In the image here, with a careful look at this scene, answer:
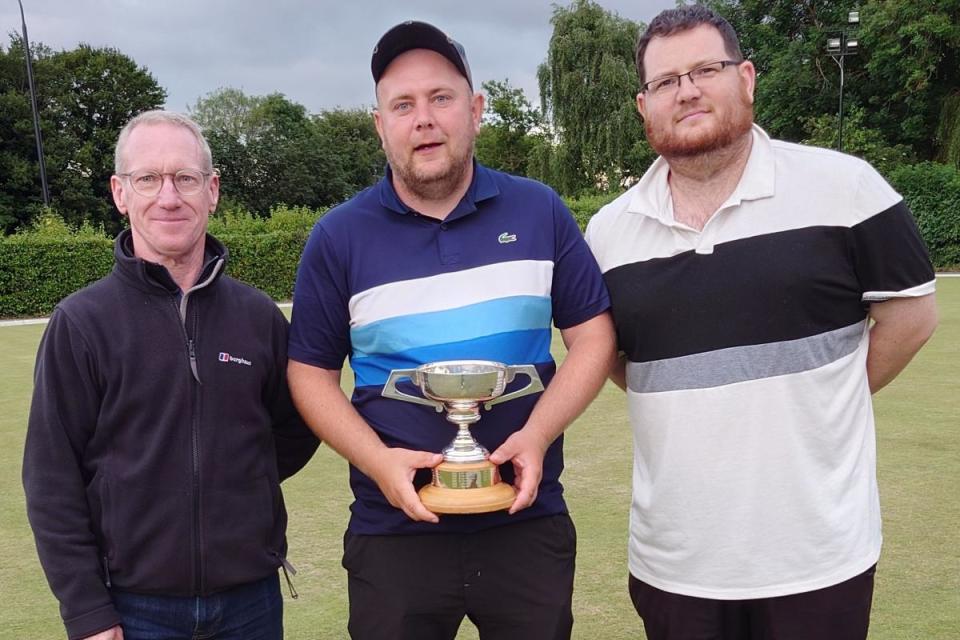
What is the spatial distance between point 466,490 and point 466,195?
870mm

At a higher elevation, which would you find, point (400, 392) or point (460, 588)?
point (400, 392)

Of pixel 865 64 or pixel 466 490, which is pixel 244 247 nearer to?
pixel 466 490

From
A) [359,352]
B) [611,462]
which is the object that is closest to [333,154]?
[611,462]

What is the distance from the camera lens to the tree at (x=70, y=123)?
3894 cm

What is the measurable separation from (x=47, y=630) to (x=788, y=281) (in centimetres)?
367

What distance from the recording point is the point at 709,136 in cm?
268

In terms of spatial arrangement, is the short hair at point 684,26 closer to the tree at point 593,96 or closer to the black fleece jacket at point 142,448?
the black fleece jacket at point 142,448

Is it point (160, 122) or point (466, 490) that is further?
point (160, 122)

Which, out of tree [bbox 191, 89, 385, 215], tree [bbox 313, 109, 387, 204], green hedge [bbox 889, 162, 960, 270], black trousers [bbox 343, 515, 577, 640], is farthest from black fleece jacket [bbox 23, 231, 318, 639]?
tree [bbox 313, 109, 387, 204]

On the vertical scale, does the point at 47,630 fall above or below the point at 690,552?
below

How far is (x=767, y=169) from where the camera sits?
2.69 metres

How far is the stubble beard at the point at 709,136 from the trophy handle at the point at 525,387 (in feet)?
2.64

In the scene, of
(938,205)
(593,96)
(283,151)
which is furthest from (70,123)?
(938,205)

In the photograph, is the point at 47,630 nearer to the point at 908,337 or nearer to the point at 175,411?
the point at 175,411
